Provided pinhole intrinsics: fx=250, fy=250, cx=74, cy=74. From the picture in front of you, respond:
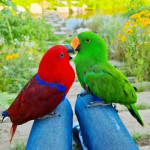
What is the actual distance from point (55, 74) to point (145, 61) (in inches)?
112

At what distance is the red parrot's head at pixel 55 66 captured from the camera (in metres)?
1.26

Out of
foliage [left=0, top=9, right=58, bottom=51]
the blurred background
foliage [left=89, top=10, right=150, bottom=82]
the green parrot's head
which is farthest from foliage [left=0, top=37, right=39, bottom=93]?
the green parrot's head

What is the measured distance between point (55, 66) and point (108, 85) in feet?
1.25

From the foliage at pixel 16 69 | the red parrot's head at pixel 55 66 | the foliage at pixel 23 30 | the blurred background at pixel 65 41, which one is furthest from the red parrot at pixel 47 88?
the foliage at pixel 23 30

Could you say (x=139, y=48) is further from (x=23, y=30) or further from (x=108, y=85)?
(x=23, y=30)

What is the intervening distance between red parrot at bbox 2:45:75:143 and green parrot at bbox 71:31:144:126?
0.22 m

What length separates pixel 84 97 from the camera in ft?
5.01

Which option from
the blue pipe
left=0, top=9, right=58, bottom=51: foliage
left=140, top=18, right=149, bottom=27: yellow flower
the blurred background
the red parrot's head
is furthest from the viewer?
left=0, top=9, right=58, bottom=51: foliage

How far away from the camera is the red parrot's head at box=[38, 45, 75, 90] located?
1264 millimetres

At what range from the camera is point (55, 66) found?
1.27 m

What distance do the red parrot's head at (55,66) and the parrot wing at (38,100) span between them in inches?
1.5

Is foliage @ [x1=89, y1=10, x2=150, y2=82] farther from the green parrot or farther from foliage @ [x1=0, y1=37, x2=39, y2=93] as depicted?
the green parrot

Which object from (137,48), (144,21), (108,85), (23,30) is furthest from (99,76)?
(23,30)

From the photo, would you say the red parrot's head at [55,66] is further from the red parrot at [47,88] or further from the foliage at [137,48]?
the foliage at [137,48]
